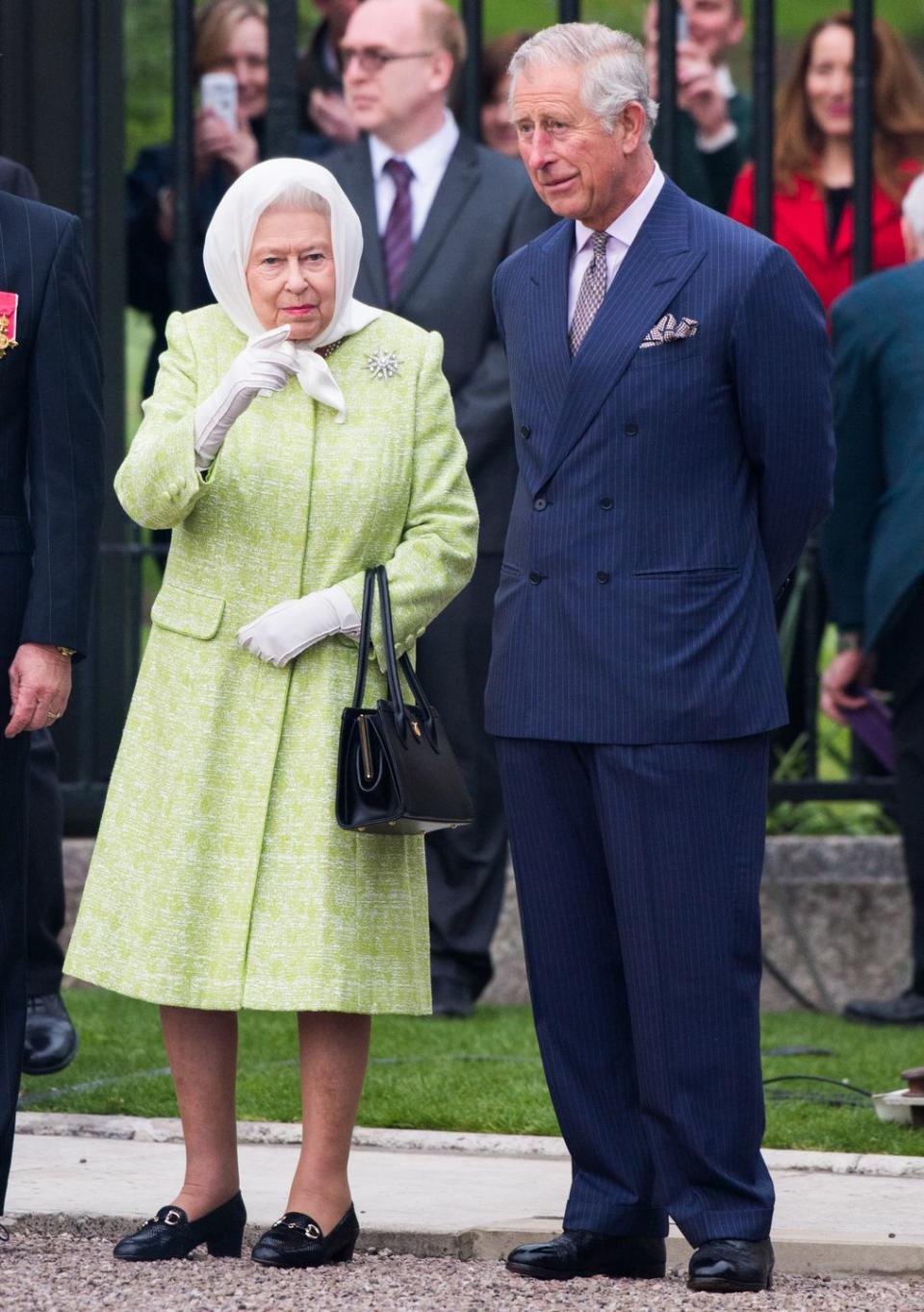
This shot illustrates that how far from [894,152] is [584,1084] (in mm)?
3786

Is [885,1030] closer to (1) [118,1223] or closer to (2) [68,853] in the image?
(2) [68,853]

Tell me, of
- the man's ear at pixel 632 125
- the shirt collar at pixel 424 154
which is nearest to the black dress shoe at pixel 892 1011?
the shirt collar at pixel 424 154

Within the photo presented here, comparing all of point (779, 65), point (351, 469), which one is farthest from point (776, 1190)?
point (779, 65)

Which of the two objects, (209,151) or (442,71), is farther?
(209,151)

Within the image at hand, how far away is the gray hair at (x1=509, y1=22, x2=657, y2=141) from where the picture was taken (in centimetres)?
381

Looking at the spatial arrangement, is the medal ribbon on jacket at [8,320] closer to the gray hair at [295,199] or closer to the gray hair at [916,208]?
the gray hair at [295,199]

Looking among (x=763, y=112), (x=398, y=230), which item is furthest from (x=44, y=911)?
(x=763, y=112)

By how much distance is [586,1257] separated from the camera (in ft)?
12.9

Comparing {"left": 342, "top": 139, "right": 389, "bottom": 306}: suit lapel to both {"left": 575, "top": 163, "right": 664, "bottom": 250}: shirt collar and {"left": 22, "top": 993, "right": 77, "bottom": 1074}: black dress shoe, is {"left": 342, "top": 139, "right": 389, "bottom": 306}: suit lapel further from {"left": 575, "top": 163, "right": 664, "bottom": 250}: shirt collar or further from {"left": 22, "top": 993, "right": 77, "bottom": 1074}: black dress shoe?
{"left": 575, "top": 163, "right": 664, "bottom": 250}: shirt collar

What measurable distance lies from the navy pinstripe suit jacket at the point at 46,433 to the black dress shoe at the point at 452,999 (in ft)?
8.22

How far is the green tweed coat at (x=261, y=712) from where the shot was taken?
392cm

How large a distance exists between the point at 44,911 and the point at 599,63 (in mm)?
2441

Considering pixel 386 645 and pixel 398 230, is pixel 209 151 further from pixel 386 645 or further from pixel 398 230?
pixel 386 645

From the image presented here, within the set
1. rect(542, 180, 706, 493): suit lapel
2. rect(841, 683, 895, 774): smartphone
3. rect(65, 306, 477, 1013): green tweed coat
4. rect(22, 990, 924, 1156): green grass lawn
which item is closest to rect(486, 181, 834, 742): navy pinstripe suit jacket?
rect(542, 180, 706, 493): suit lapel
